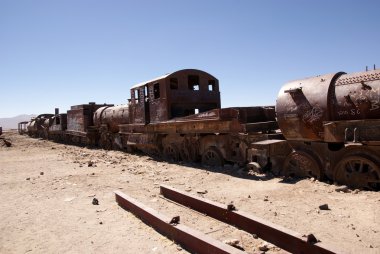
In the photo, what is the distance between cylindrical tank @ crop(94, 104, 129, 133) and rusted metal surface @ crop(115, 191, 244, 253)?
485 inches

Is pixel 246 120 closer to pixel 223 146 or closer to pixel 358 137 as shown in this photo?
pixel 223 146

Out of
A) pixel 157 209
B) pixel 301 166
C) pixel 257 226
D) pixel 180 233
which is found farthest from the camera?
pixel 301 166

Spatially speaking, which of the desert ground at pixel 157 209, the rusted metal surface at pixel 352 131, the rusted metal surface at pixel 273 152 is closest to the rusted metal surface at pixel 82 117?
the desert ground at pixel 157 209

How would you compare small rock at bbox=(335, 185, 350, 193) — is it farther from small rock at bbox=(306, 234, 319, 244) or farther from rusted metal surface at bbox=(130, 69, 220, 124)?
rusted metal surface at bbox=(130, 69, 220, 124)

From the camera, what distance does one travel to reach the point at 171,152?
13.7 metres

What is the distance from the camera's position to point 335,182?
7.53 m

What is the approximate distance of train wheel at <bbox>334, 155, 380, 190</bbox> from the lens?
686 cm

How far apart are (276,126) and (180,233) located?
23.2 ft

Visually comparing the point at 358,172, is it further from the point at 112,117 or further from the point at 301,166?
the point at 112,117

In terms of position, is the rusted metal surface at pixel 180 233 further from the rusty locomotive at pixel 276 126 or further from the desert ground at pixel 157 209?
the rusty locomotive at pixel 276 126

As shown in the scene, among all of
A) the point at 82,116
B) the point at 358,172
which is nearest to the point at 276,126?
the point at 358,172

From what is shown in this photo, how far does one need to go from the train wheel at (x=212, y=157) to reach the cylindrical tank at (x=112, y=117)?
7388mm

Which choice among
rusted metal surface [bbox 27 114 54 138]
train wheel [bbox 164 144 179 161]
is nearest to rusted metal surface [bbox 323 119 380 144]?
train wheel [bbox 164 144 179 161]

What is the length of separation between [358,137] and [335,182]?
1195mm
